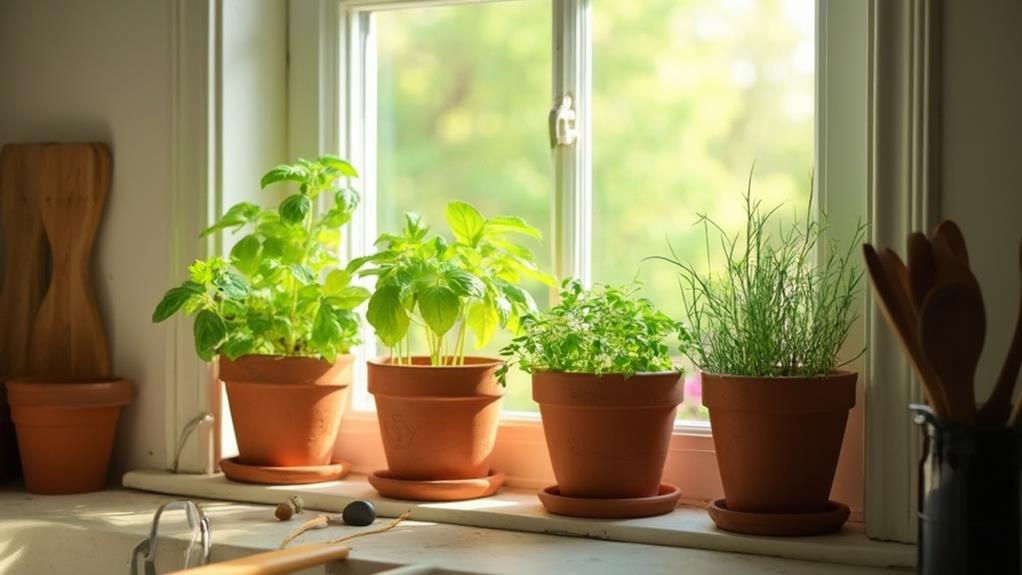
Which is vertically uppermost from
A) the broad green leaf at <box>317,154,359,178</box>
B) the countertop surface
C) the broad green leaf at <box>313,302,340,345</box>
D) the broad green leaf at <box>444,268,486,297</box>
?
the broad green leaf at <box>317,154,359,178</box>

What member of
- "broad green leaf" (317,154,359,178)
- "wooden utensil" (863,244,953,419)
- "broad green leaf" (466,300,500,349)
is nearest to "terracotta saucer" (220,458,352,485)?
"broad green leaf" (466,300,500,349)

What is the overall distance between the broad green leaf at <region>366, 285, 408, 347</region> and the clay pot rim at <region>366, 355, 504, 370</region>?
6 centimetres

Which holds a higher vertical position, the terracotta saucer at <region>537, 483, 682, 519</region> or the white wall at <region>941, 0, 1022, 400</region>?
the white wall at <region>941, 0, 1022, 400</region>

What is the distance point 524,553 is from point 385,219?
31.3 inches

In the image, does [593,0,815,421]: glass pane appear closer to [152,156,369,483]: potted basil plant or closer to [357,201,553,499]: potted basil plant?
[357,201,553,499]: potted basil plant

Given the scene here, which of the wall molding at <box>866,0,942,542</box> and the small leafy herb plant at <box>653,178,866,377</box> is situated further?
the small leafy herb plant at <box>653,178,866,377</box>

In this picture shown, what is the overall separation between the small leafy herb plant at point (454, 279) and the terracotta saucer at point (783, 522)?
454 millimetres

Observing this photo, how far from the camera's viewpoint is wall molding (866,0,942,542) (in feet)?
5.34

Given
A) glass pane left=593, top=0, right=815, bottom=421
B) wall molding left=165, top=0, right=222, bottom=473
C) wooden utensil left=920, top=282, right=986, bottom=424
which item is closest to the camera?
wooden utensil left=920, top=282, right=986, bottom=424

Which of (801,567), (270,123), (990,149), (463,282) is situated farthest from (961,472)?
(270,123)

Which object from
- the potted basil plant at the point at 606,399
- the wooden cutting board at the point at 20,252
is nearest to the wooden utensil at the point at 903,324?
the potted basil plant at the point at 606,399

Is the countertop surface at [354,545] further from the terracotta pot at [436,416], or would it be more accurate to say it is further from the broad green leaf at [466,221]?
the broad green leaf at [466,221]

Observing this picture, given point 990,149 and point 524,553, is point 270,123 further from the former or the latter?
point 990,149

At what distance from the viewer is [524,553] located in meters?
1.71
